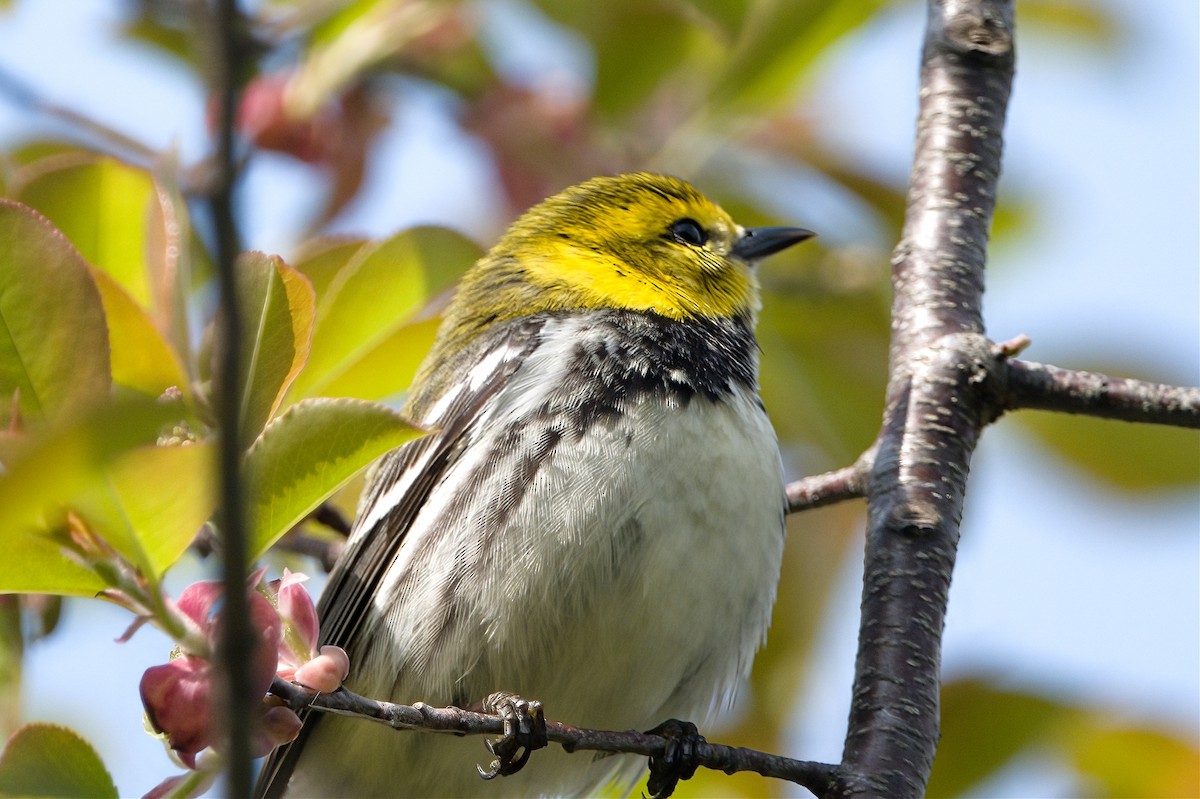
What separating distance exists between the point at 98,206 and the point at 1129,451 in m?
2.61

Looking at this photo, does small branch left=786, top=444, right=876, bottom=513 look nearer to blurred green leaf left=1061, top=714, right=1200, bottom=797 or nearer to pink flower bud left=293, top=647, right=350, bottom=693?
blurred green leaf left=1061, top=714, right=1200, bottom=797

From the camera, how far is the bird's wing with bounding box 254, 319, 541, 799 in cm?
297

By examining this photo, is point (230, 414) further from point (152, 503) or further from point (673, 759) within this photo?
point (673, 759)

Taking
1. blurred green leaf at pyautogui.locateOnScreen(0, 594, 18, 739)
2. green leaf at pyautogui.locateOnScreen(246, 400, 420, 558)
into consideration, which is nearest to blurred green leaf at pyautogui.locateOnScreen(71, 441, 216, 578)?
green leaf at pyautogui.locateOnScreen(246, 400, 420, 558)

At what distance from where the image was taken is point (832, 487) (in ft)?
10.2

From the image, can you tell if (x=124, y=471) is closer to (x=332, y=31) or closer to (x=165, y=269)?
(x=165, y=269)

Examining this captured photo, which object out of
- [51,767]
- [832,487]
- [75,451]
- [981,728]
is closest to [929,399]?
[832,487]

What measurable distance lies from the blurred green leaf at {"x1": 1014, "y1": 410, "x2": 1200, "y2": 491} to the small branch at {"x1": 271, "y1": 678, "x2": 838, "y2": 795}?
137 cm

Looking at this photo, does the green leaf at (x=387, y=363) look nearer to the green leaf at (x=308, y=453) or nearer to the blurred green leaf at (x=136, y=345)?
the blurred green leaf at (x=136, y=345)

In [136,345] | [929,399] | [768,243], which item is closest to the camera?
[136,345]

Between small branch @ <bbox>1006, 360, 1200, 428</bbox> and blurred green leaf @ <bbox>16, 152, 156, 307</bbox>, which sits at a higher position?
small branch @ <bbox>1006, 360, 1200, 428</bbox>

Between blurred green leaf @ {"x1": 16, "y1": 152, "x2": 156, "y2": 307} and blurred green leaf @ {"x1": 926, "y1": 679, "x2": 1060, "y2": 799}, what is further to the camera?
blurred green leaf @ {"x1": 926, "y1": 679, "x2": 1060, "y2": 799}

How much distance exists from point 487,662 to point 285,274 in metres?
1.11

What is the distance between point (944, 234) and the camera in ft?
10.5
